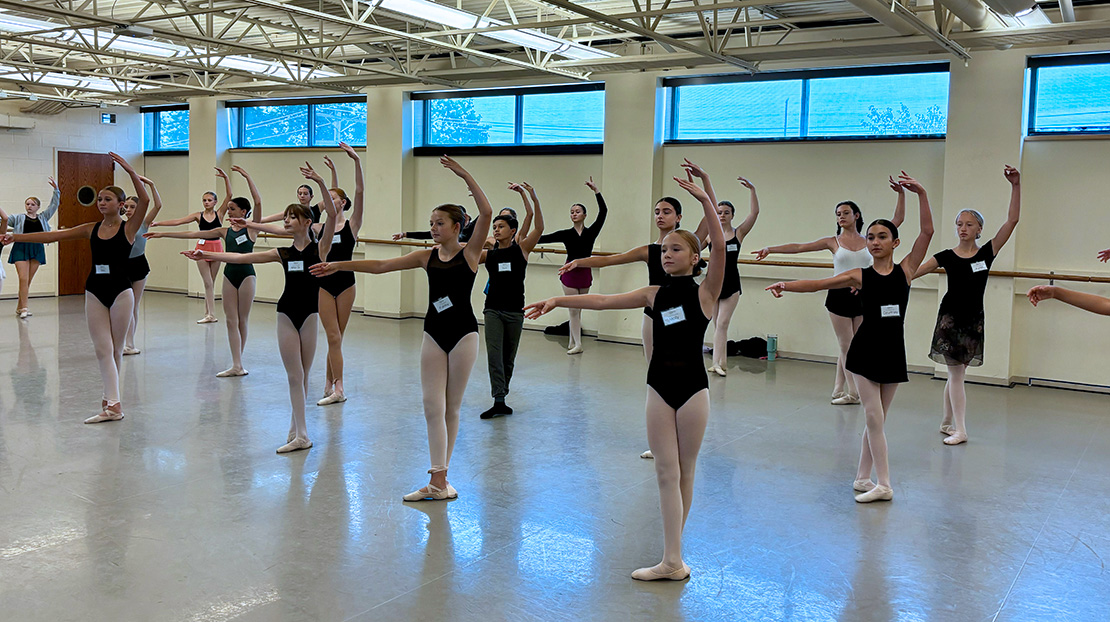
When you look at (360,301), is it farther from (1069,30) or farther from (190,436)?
(1069,30)

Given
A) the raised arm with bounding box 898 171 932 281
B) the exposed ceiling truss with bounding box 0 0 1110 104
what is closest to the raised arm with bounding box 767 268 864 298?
the raised arm with bounding box 898 171 932 281

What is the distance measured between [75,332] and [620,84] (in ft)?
24.7

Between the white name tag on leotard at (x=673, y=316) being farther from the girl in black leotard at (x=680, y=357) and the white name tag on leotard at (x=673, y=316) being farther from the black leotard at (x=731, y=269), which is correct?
the black leotard at (x=731, y=269)

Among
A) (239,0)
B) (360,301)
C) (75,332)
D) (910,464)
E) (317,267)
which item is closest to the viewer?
(317,267)

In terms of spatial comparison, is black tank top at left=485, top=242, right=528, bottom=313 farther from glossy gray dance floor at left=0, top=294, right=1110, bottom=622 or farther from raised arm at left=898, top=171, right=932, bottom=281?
raised arm at left=898, top=171, right=932, bottom=281

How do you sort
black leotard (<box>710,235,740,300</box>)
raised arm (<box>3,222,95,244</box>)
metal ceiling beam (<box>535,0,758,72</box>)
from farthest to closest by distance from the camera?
black leotard (<box>710,235,740,300</box>) < metal ceiling beam (<box>535,0,758,72</box>) < raised arm (<box>3,222,95,244</box>)

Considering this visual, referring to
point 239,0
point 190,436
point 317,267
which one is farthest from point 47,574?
point 239,0

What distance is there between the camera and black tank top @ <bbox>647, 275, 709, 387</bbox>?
12.6ft

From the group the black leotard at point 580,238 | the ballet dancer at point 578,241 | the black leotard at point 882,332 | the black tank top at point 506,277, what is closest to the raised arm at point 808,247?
the ballet dancer at point 578,241

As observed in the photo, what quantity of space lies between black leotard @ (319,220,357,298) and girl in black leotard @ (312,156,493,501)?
2.37 m

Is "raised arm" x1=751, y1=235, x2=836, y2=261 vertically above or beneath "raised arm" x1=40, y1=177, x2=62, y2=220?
beneath

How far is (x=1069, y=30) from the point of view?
7.84m

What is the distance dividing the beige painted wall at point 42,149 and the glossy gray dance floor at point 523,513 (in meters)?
8.14

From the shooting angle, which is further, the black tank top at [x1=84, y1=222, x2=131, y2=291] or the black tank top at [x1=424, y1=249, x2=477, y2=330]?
the black tank top at [x1=84, y1=222, x2=131, y2=291]
